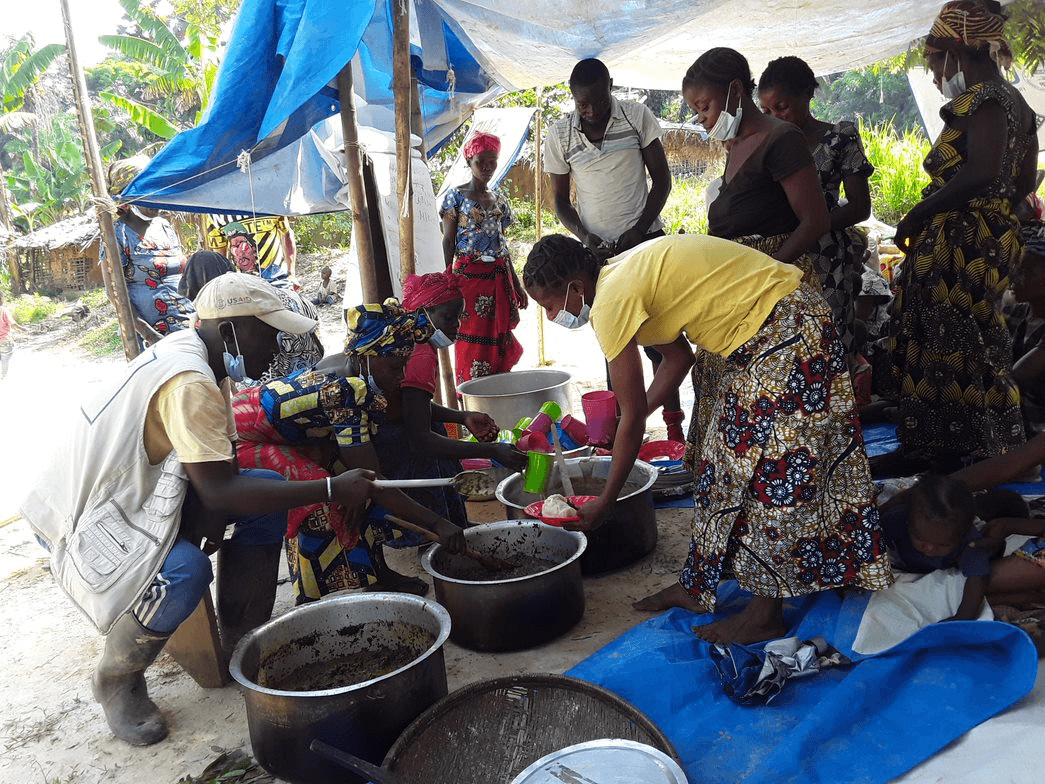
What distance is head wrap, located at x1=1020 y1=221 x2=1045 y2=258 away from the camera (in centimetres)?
318

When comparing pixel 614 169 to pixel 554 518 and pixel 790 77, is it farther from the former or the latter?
pixel 554 518

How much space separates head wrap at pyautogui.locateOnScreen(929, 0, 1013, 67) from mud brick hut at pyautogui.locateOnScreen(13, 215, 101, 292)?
16556 millimetres

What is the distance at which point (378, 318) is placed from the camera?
263 centimetres

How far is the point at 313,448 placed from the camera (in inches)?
111

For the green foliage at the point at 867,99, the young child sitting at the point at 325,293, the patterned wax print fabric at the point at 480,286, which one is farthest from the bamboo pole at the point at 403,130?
the green foliage at the point at 867,99

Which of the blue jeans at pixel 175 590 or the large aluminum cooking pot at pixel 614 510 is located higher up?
the blue jeans at pixel 175 590

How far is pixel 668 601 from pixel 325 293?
33.6 ft

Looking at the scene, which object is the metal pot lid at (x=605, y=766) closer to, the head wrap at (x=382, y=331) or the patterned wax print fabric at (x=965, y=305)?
the head wrap at (x=382, y=331)

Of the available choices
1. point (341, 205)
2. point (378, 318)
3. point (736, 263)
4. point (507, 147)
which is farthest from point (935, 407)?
point (507, 147)

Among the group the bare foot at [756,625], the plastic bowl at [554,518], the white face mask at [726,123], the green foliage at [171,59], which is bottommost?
the bare foot at [756,625]

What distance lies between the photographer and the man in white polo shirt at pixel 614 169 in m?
4.01

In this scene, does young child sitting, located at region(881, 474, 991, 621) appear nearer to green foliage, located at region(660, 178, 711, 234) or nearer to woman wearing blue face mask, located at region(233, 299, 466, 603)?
woman wearing blue face mask, located at region(233, 299, 466, 603)

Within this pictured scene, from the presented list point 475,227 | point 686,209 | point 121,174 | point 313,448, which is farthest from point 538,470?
point 686,209

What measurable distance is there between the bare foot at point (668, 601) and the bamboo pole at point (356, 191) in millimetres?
2271
